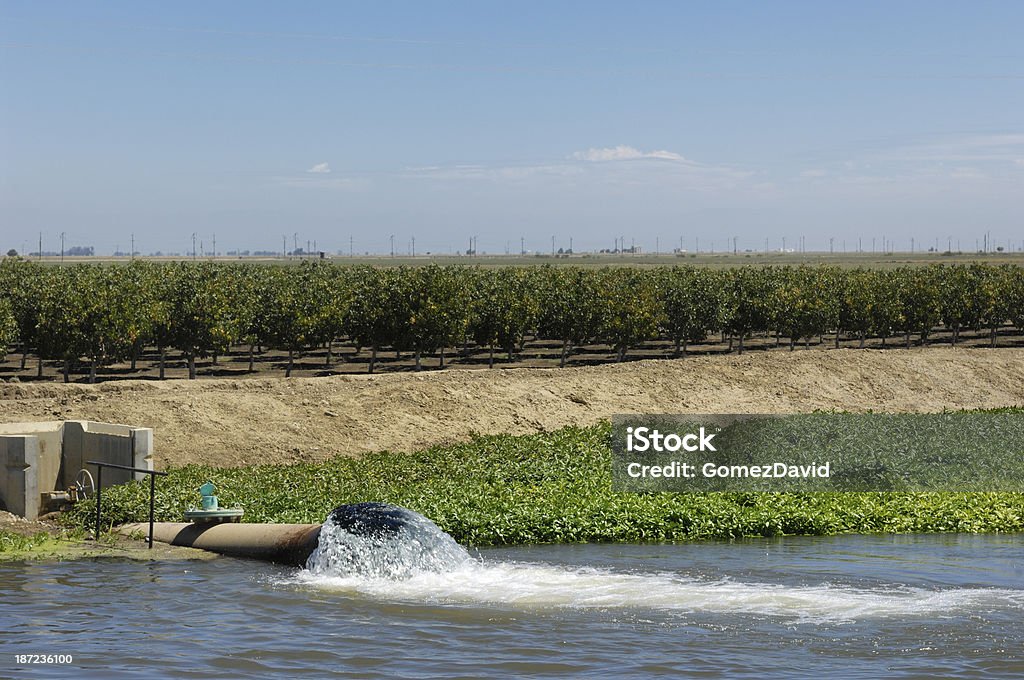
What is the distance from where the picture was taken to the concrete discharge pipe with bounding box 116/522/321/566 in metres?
18.1

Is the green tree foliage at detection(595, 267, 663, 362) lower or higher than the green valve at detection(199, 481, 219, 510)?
higher

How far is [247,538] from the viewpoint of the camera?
→ 61.4 feet

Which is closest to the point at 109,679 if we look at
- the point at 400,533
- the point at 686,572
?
the point at 400,533

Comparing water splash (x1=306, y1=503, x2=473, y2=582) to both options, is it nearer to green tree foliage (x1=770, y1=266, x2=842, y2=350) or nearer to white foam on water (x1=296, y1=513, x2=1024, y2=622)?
white foam on water (x1=296, y1=513, x2=1024, y2=622)

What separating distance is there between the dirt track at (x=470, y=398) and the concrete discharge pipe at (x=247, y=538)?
8.34 meters

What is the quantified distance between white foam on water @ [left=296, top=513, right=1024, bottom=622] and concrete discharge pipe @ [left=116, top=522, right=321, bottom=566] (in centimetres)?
56

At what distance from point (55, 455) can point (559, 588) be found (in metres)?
11.5

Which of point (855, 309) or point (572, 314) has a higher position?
point (855, 309)

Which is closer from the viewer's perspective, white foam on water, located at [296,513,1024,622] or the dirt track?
white foam on water, located at [296,513,1024,622]

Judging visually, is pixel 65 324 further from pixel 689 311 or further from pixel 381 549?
pixel 381 549

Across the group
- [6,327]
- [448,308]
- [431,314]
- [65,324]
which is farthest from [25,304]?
[448,308]

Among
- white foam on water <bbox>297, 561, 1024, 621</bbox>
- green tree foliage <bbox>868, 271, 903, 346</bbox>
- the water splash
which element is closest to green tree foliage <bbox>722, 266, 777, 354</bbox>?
green tree foliage <bbox>868, 271, 903, 346</bbox>

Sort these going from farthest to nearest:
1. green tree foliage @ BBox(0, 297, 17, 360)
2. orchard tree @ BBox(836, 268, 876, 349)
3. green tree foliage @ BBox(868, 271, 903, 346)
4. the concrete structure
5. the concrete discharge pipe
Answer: orchard tree @ BBox(836, 268, 876, 349) → green tree foliage @ BBox(868, 271, 903, 346) → green tree foliage @ BBox(0, 297, 17, 360) → the concrete structure → the concrete discharge pipe

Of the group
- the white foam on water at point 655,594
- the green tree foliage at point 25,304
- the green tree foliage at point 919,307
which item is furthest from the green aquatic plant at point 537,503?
the green tree foliage at point 919,307
